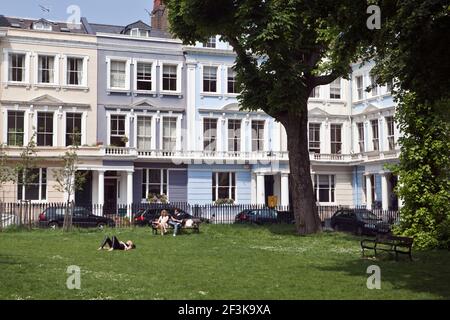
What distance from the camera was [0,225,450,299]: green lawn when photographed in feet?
36.9

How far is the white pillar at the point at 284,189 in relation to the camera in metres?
45.3

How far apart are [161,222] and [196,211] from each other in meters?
13.6

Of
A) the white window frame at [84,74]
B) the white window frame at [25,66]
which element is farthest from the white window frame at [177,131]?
the white window frame at [25,66]

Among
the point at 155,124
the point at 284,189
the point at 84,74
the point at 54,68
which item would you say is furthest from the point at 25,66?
the point at 284,189

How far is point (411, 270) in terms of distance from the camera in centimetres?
1501

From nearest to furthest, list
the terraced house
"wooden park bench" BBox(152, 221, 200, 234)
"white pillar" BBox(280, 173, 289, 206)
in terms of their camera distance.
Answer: "wooden park bench" BBox(152, 221, 200, 234) < the terraced house < "white pillar" BBox(280, 173, 289, 206)

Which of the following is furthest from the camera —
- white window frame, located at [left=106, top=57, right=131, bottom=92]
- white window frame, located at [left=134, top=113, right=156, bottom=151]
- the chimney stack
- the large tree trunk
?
the chimney stack

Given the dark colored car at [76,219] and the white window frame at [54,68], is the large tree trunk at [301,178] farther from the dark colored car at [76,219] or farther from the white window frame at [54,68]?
the white window frame at [54,68]

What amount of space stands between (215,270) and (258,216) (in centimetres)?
2263

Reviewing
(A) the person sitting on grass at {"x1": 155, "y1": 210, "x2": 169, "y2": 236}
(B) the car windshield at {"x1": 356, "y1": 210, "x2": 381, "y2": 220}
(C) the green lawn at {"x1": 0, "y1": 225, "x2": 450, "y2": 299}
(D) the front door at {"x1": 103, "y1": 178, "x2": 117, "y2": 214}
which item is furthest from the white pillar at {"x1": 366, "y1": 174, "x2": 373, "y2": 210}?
(A) the person sitting on grass at {"x1": 155, "y1": 210, "x2": 169, "y2": 236}

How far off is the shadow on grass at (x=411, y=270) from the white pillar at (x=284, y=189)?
2578 cm

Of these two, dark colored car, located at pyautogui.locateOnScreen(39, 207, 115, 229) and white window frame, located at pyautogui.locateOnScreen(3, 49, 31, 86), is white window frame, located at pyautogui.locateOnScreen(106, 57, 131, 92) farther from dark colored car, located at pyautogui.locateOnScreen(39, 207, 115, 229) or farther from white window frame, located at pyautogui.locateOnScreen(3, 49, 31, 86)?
dark colored car, located at pyautogui.locateOnScreen(39, 207, 115, 229)

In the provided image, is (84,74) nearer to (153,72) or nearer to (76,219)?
(153,72)

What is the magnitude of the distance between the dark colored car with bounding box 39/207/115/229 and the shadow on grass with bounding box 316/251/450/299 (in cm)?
1924
